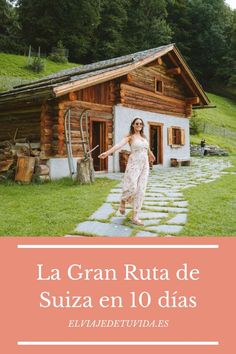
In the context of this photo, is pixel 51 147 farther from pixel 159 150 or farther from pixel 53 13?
pixel 53 13

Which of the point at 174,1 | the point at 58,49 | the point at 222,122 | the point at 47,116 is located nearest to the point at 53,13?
the point at 58,49

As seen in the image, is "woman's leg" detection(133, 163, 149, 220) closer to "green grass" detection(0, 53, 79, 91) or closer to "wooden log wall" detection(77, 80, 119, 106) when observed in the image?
"wooden log wall" detection(77, 80, 119, 106)

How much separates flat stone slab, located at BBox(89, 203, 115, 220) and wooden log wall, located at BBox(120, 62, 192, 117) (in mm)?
7848

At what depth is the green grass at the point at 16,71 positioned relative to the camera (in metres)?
26.7

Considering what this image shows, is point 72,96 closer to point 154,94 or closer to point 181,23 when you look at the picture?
point 154,94

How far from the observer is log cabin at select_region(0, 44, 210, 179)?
1095 centimetres

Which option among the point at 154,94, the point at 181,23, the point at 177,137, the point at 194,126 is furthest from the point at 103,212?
the point at 181,23

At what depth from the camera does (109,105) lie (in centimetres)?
1341

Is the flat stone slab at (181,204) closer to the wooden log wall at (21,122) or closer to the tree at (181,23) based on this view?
the wooden log wall at (21,122)

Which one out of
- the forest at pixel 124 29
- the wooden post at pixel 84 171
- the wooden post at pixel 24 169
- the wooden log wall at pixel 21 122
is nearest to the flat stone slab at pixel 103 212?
the wooden post at pixel 84 171

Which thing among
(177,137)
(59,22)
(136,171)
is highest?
(59,22)

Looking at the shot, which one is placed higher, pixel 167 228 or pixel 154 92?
pixel 154 92

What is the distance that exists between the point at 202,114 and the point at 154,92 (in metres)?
20.3

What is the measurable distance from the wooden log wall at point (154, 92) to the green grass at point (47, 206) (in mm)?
5555
